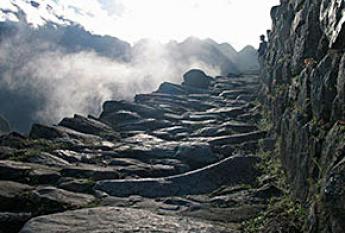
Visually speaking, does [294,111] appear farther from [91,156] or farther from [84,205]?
[91,156]

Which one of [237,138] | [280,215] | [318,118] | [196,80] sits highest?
[196,80]

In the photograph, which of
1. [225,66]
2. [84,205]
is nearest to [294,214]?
[84,205]

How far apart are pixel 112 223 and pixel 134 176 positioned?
9731 millimetres

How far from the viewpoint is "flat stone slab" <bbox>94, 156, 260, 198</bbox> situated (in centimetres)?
2722

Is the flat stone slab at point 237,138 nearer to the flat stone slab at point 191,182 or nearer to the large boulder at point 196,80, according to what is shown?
the flat stone slab at point 191,182

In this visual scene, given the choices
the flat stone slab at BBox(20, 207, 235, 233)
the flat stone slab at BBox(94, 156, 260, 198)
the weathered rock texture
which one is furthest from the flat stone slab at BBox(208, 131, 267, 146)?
the flat stone slab at BBox(20, 207, 235, 233)

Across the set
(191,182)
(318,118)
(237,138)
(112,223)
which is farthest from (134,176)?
(318,118)

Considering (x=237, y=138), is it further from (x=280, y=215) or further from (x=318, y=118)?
(x=318, y=118)

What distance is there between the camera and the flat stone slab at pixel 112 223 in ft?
65.1

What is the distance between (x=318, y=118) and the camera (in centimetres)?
2025

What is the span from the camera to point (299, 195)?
2131cm

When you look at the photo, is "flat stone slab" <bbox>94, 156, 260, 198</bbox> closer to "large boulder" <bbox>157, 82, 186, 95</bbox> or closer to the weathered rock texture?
the weathered rock texture

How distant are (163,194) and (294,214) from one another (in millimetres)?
8496

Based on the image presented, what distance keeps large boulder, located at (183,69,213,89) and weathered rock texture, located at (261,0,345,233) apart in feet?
171
